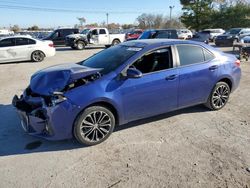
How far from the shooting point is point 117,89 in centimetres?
400

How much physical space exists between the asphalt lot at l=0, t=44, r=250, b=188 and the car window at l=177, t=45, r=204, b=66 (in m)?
1.12

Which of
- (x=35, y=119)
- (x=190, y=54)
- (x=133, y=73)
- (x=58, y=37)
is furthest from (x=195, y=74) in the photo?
(x=58, y=37)

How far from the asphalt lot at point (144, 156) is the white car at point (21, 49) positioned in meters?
8.67

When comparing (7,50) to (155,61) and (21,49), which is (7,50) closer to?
(21,49)

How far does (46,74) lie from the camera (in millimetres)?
4453

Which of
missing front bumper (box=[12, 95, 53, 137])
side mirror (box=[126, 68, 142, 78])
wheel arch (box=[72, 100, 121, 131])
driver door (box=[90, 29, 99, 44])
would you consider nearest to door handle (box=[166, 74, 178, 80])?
side mirror (box=[126, 68, 142, 78])

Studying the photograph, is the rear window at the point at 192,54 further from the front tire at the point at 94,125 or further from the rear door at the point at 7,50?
the rear door at the point at 7,50

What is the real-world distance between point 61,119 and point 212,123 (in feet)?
9.25

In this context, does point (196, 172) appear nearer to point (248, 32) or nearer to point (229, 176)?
point (229, 176)

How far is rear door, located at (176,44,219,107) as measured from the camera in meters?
4.69

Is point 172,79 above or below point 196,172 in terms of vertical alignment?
above

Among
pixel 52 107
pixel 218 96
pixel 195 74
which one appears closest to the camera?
pixel 52 107

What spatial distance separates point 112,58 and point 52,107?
1.53m

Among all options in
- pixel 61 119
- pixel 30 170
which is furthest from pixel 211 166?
pixel 30 170
